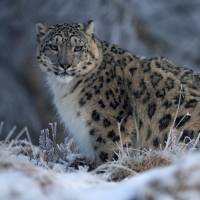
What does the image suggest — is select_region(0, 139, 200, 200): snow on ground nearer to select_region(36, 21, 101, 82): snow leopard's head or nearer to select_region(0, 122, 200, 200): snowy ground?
select_region(0, 122, 200, 200): snowy ground

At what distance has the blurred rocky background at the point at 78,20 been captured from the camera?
23828 millimetres

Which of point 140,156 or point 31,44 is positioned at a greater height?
point 140,156

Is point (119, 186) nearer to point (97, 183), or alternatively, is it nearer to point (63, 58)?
point (97, 183)

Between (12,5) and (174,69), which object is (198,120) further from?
(12,5)

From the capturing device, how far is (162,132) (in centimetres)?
1009

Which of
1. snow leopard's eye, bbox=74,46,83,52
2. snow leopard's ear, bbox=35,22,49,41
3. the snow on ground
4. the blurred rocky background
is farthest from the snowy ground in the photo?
the blurred rocky background

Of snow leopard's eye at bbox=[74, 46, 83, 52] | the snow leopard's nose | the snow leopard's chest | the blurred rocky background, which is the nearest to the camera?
the snow leopard's chest

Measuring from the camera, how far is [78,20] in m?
23.6

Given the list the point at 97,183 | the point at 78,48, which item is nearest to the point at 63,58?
the point at 78,48

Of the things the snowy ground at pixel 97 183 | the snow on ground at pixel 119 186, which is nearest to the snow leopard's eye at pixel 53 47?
the snowy ground at pixel 97 183

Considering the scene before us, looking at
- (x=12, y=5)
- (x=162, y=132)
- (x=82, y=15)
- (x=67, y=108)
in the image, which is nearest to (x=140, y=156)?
(x=162, y=132)

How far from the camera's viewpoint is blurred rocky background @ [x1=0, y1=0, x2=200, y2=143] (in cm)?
2383

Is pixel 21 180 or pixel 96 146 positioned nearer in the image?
pixel 21 180

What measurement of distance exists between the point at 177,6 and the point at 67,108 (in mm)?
15532
